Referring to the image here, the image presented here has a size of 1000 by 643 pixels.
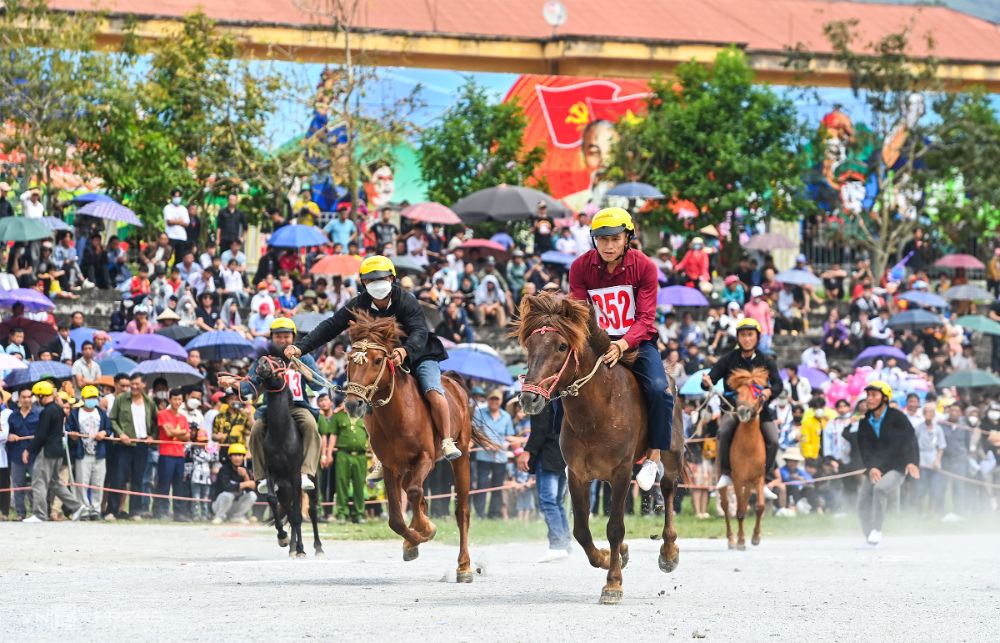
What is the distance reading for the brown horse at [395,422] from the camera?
15570 millimetres

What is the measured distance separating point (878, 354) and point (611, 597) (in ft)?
71.2

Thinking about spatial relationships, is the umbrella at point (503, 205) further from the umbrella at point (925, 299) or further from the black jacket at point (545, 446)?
the black jacket at point (545, 446)

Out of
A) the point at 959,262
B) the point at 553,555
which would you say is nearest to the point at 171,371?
the point at 553,555

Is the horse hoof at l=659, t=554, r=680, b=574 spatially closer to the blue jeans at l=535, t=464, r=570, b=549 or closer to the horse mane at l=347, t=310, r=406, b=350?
the horse mane at l=347, t=310, r=406, b=350

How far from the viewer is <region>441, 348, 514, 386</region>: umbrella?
28.0 m

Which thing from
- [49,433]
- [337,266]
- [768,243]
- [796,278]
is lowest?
[49,433]

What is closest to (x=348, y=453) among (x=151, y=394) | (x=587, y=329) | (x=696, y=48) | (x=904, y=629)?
(x=151, y=394)

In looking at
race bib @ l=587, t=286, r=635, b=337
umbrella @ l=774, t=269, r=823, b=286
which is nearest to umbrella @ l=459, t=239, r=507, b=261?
umbrella @ l=774, t=269, r=823, b=286

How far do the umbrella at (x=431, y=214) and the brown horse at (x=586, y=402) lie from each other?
2257 centimetres

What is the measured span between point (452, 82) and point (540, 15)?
774 cm

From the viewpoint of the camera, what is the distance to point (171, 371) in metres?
27.0

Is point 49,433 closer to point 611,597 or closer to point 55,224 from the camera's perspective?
point 55,224

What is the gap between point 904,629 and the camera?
1186cm

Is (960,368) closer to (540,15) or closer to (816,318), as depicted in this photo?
(816,318)
